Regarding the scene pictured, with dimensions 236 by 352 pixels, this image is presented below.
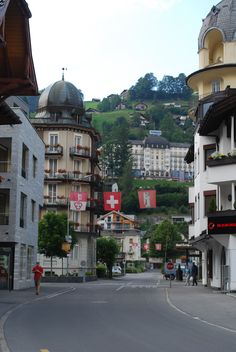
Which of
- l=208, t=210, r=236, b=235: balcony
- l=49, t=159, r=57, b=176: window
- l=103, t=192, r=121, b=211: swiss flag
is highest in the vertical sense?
l=49, t=159, r=57, b=176: window

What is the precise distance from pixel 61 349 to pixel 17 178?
26.9m

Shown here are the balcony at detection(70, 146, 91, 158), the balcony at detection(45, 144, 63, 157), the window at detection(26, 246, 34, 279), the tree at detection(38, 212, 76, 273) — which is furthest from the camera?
the balcony at detection(70, 146, 91, 158)

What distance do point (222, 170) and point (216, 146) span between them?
21.3 ft

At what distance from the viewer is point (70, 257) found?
261 ft

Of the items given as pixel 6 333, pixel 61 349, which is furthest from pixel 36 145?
pixel 61 349

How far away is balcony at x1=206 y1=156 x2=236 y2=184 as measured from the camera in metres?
36.4

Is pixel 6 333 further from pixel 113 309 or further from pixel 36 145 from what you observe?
pixel 36 145

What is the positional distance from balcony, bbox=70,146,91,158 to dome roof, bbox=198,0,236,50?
32.4 metres

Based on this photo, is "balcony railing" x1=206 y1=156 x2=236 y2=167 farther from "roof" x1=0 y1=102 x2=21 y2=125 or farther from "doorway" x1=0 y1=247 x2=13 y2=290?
"roof" x1=0 y1=102 x2=21 y2=125

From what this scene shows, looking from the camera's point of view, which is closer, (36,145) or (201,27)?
(36,145)

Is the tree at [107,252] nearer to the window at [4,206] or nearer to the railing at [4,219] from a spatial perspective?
the window at [4,206]

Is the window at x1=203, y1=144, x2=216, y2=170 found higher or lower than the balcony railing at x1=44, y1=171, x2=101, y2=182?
lower

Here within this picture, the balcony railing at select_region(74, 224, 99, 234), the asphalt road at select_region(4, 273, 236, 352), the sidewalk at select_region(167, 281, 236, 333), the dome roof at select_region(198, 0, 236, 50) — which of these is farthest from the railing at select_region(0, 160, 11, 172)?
the balcony railing at select_region(74, 224, 99, 234)

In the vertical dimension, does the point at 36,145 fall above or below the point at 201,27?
below
